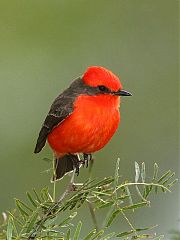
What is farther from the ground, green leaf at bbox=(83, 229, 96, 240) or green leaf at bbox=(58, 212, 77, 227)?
green leaf at bbox=(58, 212, 77, 227)

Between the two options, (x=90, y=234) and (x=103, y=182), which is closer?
(x=90, y=234)

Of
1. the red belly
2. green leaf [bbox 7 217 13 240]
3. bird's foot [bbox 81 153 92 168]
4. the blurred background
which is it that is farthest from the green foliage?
the blurred background

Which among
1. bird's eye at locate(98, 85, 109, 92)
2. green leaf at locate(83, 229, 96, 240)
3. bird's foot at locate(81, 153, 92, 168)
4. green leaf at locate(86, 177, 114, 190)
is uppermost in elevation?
bird's eye at locate(98, 85, 109, 92)

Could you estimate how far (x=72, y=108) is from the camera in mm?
3533

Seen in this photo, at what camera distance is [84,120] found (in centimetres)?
341

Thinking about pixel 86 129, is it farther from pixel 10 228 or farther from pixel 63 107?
pixel 10 228

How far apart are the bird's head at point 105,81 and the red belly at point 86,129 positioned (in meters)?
0.07

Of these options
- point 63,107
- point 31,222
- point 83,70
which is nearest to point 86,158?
point 63,107

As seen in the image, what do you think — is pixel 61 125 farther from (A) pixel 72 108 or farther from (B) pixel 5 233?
(B) pixel 5 233

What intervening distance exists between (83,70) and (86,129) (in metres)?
2.19

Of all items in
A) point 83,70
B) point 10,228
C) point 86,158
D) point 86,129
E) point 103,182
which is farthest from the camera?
point 83,70

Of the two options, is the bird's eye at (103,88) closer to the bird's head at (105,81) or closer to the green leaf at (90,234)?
the bird's head at (105,81)

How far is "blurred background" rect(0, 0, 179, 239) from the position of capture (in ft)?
15.8

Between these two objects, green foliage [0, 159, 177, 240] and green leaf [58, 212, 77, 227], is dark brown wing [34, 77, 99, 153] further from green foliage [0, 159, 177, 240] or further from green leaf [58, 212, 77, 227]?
green leaf [58, 212, 77, 227]
